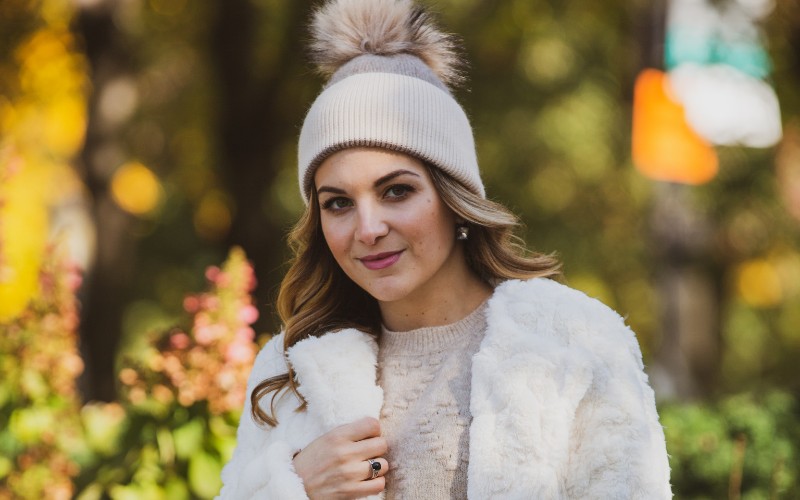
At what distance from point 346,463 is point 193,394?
1.58 metres

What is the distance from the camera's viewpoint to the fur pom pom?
2.70 m

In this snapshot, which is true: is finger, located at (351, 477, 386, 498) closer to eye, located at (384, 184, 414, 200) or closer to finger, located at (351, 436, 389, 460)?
finger, located at (351, 436, 389, 460)

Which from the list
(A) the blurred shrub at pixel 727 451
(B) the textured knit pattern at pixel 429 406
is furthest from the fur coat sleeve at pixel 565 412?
(A) the blurred shrub at pixel 727 451

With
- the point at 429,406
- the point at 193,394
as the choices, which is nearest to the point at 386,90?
the point at 429,406

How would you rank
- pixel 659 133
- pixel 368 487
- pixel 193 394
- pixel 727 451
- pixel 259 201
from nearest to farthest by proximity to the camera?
pixel 368 487 < pixel 193 394 < pixel 727 451 < pixel 659 133 < pixel 259 201

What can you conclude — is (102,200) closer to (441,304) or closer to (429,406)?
(441,304)

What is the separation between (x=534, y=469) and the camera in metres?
2.20

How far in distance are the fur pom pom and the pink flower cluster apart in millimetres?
1260

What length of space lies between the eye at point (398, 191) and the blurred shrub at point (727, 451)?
2.65 m

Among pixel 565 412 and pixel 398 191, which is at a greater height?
pixel 398 191

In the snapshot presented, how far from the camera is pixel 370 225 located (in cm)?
242

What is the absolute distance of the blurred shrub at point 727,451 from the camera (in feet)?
15.1

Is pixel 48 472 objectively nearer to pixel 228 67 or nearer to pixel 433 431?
pixel 433 431

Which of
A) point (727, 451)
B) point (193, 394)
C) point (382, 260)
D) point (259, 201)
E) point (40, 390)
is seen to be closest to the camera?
point (382, 260)
